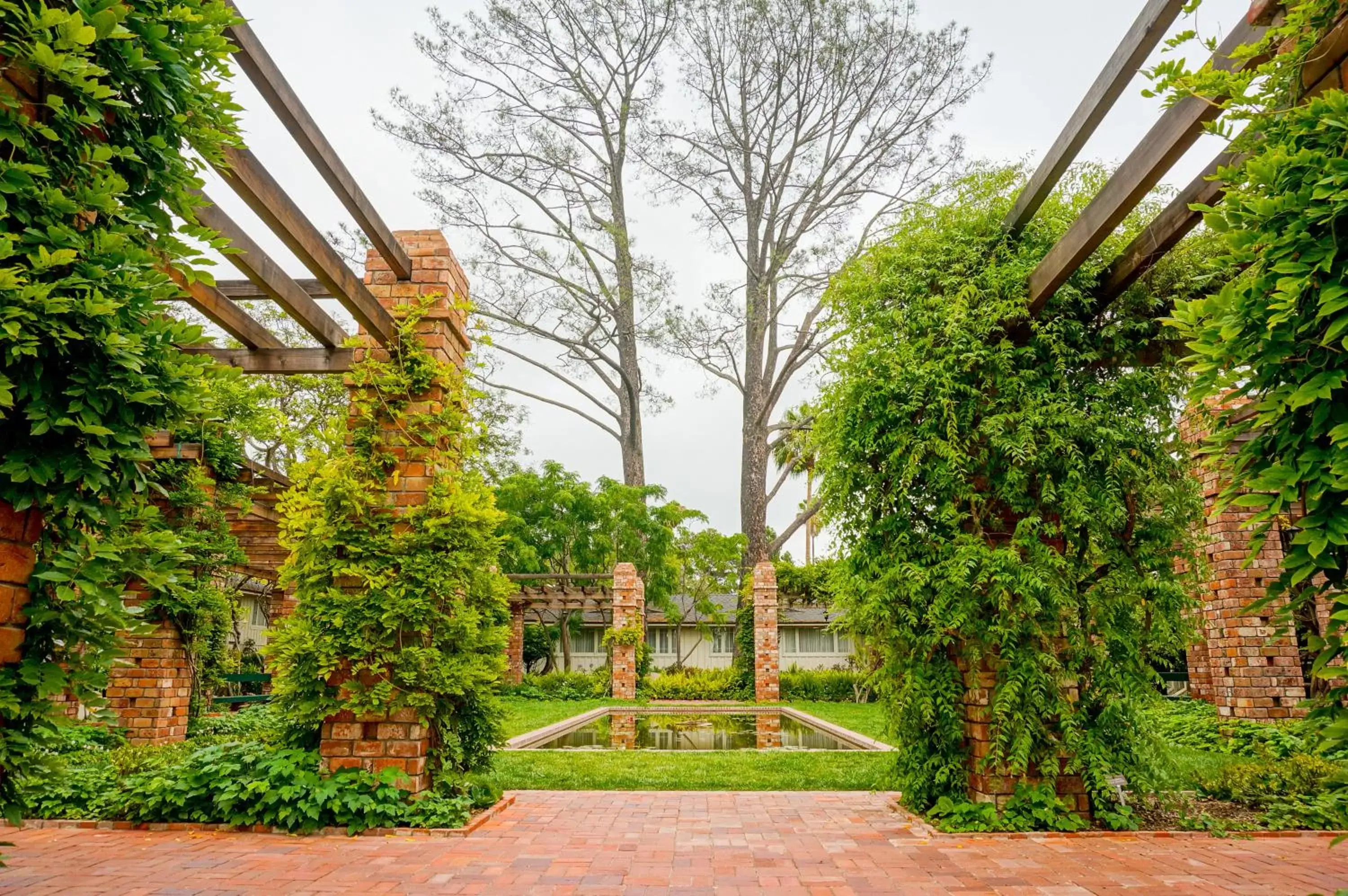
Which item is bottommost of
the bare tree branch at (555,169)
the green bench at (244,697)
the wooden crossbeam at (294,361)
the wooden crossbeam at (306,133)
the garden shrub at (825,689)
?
the garden shrub at (825,689)

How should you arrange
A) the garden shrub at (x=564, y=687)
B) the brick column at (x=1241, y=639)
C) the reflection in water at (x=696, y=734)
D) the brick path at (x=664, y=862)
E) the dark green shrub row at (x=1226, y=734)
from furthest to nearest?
1. the garden shrub at (x=564, y=687)
2. the reflection in water at (x=696, y=734)
3. the brick column at (x=1241, y=639)
4. the dark green shrub row at (x=1226, y=734)
5. the brick path at (x=664, y=862)

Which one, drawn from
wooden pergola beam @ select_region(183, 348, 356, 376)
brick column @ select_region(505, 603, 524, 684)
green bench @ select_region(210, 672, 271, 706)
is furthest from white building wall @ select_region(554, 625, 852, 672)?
wooden pergola beam @ select_region(183, 348, 356, 376)

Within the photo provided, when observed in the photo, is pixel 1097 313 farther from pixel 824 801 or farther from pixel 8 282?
pixel 8 282

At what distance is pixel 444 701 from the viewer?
16.6 ft

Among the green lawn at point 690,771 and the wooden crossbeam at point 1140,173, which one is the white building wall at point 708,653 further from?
the wooden crossbeam at point 1140,173

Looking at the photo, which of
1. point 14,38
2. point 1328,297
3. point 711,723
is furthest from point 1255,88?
point 711,723

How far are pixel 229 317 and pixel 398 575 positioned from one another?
80.9 inches

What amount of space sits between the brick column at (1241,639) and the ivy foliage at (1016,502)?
4.06 m

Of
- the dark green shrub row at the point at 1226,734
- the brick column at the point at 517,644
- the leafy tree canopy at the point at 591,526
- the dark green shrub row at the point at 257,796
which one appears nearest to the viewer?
the dark green shrub row at the point at 257,796

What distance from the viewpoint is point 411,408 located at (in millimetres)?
5301

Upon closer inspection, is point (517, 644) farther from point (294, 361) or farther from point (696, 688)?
point (294, 361)

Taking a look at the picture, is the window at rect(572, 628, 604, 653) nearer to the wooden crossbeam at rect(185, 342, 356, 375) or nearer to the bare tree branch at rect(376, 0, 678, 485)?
the bare tree branch at rect(376, 0, 678, 485)

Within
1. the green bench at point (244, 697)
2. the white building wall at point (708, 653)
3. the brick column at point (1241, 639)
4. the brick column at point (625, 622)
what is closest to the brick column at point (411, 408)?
the green bench at point (244, 697)

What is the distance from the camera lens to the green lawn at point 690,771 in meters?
6.62
